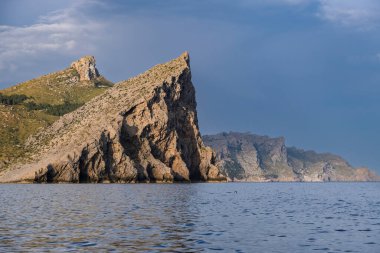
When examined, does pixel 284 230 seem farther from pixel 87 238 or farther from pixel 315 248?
pixel 87 238

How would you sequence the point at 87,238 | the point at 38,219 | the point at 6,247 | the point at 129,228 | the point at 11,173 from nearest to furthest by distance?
the point at 6,247
the point at 87,238
the point at 129,228
the point at 38,219
the point at 11,173

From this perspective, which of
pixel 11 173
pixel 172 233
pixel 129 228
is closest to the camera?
pixel 172 233

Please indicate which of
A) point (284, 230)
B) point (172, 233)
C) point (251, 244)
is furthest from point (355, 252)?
point (172, 233)

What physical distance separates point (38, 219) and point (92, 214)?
7500 millimetres

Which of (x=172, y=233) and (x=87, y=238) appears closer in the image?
(x=87, y=238)

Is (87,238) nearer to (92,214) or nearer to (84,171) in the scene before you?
(92,214)

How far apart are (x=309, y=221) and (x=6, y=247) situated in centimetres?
3260

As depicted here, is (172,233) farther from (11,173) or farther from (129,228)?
(11,173)

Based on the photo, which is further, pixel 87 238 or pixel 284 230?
pixel 284 230

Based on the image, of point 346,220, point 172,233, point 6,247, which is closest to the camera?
point 6,247

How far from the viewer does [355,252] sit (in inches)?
1378

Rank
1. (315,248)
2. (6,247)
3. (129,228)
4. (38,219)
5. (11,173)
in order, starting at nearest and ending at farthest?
1. (6,247)
2. (315,248)
3. (129,228)
4. (38,219)
5. (11,173)

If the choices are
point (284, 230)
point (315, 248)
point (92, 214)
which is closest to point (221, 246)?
point (315, 248)

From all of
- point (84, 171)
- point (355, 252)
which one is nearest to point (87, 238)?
point (355, 252)
